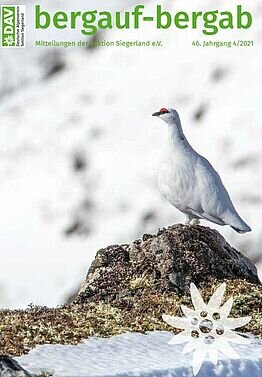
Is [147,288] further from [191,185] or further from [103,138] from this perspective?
[103,138]

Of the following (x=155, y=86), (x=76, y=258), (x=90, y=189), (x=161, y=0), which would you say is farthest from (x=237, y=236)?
(x=161, y=0)

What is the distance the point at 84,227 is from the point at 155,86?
1374cm

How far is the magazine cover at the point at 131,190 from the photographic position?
458 inches

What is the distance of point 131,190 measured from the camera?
46469 mm

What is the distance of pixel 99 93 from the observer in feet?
193

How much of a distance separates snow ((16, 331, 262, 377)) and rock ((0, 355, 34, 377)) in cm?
72

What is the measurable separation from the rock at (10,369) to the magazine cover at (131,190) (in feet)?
0.03

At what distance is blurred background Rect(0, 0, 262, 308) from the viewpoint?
135 feet

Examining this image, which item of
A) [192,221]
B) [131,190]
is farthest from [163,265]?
[131,190]

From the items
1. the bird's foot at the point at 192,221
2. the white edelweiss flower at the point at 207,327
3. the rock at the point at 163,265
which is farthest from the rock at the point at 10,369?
the bird's foot at the point at 192,221

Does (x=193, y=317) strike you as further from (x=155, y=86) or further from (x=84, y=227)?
(x=155, y=86)

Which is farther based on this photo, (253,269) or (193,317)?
(253,269)

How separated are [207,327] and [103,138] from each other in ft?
137

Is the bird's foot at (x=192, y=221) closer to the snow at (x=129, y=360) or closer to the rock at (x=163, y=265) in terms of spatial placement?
the rock at (x=163, y=265)
